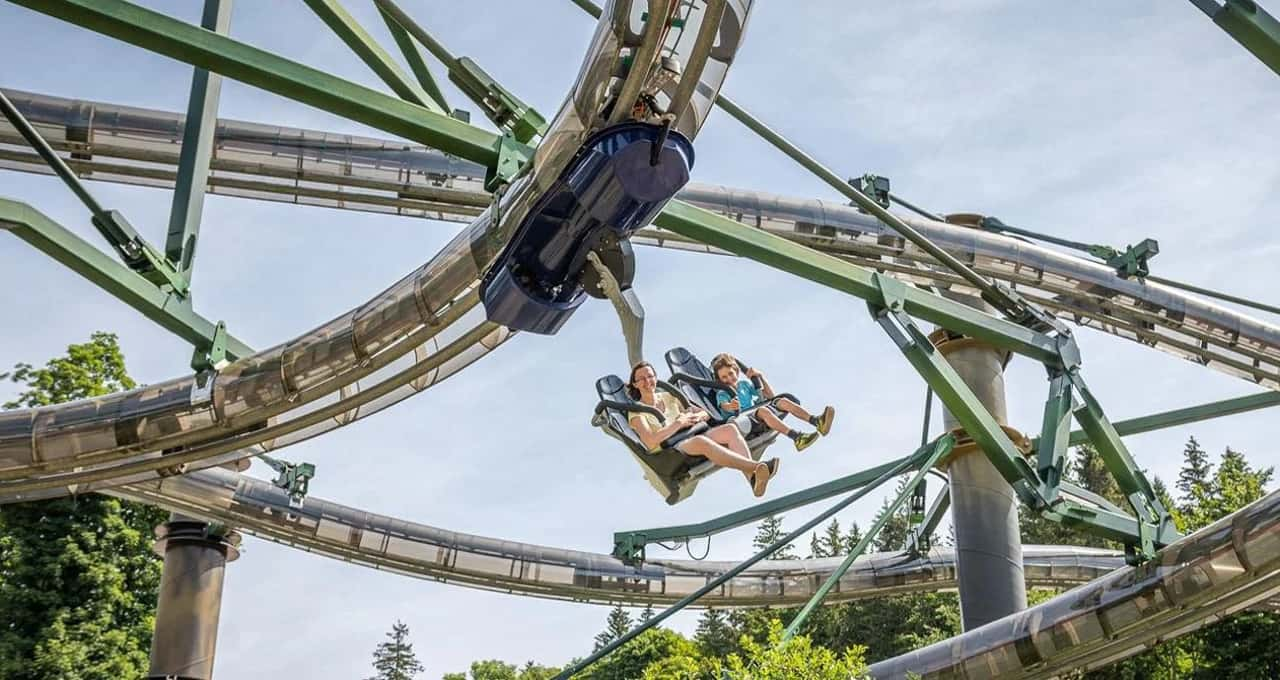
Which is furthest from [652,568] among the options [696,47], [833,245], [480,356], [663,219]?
[696,47]

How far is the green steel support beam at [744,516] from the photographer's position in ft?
47.1

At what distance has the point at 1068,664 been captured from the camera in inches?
488

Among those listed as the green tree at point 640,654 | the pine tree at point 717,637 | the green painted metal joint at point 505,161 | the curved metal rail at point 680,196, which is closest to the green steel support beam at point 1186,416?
the curved metal rail at point 680,196

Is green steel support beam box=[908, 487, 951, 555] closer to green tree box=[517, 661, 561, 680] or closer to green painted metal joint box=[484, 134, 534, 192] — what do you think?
green painted metal joint box=[484, 134, 534, 192]

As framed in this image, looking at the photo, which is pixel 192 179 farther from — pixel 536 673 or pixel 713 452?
pixel 536 673

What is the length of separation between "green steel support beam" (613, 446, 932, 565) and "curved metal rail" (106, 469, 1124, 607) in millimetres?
949

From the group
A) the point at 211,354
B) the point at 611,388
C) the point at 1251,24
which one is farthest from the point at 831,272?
the point at 211,354

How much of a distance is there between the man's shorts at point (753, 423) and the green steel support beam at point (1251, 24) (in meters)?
3.81

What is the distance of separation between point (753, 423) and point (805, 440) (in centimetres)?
39

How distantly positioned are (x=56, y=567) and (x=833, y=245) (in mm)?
13910

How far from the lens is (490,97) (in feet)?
28.1

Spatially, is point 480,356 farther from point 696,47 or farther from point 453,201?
point 696,47

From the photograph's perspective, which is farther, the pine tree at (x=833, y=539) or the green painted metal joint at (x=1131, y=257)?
the pine tree at (x=833, y=539)

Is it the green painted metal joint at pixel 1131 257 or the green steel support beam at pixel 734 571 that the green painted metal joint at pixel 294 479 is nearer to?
the green steel support beam at pixel 734 571
